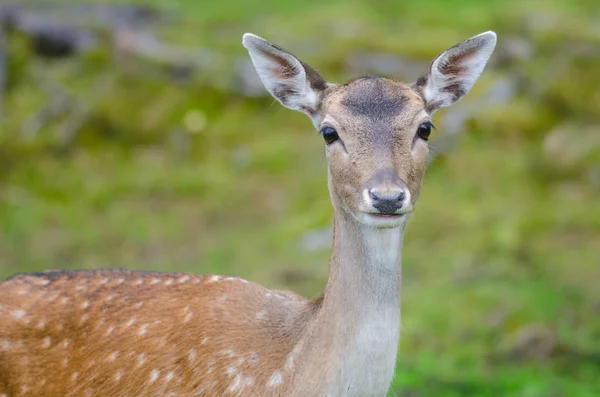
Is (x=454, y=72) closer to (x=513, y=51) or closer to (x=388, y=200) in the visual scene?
(x=388, y=200)

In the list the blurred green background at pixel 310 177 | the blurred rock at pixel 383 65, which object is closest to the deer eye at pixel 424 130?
the blurred green background at pixel 310 177

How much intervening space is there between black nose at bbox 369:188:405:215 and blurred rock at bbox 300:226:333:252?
5301 millimetres

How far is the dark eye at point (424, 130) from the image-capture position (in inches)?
171

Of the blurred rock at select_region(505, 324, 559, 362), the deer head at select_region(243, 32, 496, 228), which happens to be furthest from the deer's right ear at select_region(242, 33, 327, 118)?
the blurred rock at select_region(505, 324, 559, 362)

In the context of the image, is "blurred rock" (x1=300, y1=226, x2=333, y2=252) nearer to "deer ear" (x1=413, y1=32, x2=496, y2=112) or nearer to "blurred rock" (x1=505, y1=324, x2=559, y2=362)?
"blurred rock" (x1=505, y1=324, x2=559, y2=362)

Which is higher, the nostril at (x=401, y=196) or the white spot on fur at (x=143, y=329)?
the nostril at (x=401, y=196)

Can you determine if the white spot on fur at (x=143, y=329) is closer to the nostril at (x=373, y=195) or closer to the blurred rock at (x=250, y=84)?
the nostril at (x=373, y=195)

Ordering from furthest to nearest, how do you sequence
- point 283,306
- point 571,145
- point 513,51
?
point 513,51, point 571,145, point 283,306

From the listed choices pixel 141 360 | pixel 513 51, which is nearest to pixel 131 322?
pixel 141 360

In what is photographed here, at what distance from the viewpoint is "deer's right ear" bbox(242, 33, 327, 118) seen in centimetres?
460

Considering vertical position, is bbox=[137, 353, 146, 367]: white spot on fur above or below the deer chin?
below

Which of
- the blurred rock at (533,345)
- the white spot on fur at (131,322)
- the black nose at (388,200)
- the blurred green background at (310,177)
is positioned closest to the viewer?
the black nose at (388,200)

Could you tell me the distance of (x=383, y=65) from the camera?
1235 cm

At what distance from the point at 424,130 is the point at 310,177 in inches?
245
